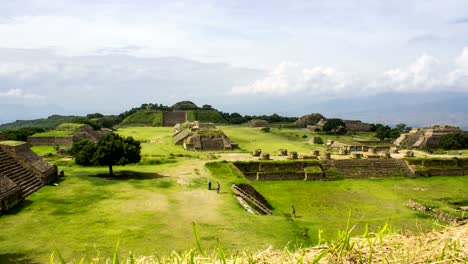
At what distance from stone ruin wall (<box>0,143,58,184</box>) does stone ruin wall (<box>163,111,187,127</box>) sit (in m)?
84.3

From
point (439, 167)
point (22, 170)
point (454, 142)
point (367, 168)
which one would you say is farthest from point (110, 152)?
point (454, 142)

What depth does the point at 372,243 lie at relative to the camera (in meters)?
3.80

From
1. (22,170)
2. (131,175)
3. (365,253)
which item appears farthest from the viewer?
(131,175)

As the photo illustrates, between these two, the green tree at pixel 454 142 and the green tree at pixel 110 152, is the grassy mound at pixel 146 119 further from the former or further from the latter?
the green tree at pixel 110 152

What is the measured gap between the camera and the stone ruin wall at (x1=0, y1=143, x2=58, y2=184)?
25933mm

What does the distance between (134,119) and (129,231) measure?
336 ft

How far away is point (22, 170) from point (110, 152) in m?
6.55

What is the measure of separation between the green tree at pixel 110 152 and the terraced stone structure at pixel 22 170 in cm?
368

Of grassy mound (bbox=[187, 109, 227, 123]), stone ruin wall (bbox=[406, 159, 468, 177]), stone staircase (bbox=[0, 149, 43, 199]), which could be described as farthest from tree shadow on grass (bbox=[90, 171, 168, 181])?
grassy mound (bbox=[187, 109, 227, 123])

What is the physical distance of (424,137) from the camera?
7225 centimetres

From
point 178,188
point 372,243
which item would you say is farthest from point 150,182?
point 372,243

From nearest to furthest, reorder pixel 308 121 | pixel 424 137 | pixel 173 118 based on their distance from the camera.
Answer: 1. pixel 424 137
2. pixel 308 121
3. pixel 173 118

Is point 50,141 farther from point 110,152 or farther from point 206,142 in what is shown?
point 110,152

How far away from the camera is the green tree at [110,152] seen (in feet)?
101
